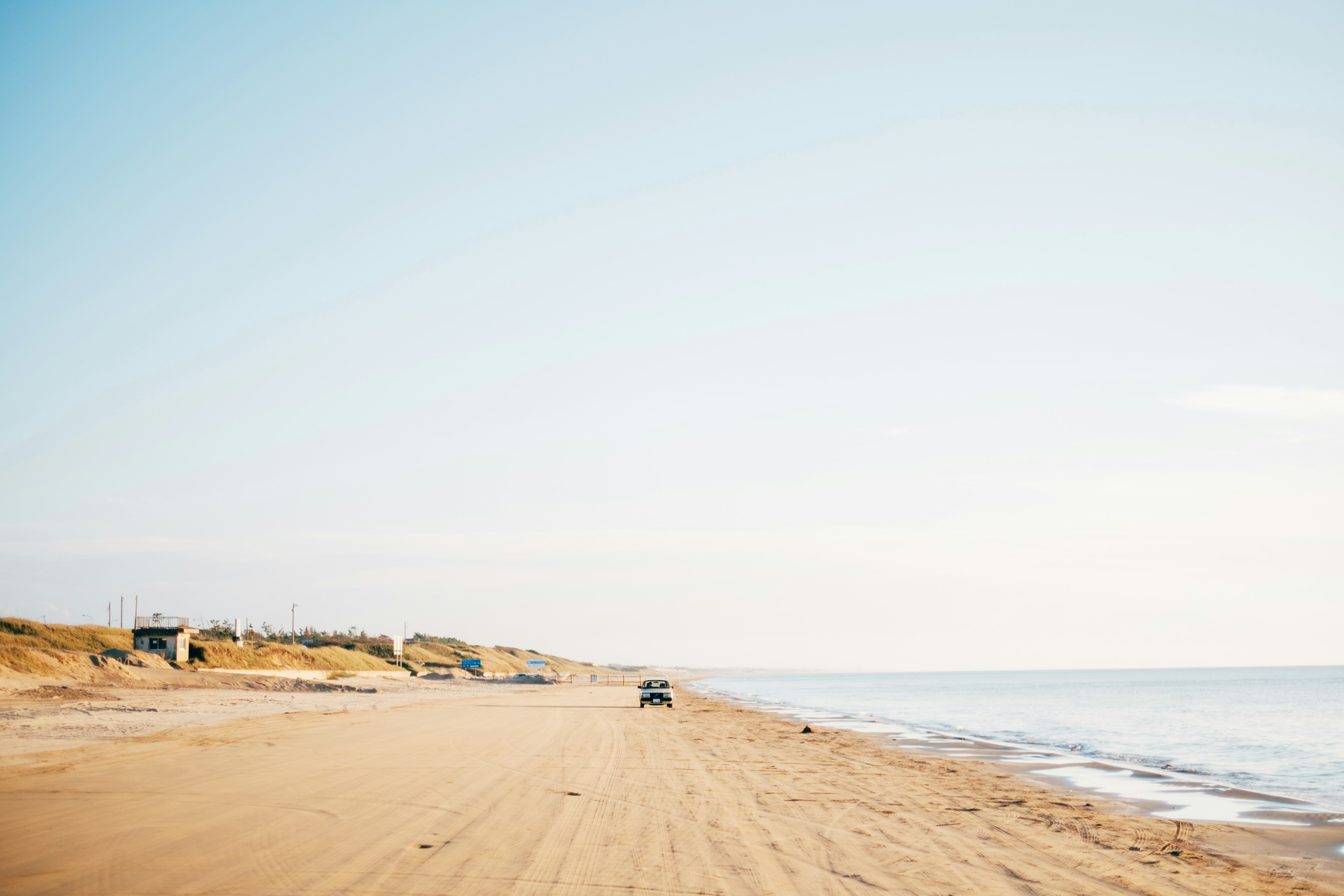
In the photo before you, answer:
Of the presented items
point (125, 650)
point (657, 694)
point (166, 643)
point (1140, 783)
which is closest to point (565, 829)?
point (1140, 783)

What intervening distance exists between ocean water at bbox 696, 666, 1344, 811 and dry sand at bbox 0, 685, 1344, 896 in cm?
786

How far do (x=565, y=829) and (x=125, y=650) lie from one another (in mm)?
75921

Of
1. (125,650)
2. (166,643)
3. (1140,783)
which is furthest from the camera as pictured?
(125,650)

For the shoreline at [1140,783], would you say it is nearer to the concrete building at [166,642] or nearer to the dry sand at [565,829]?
the dry sand at [565,829]

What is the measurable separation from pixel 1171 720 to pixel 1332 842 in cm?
4486

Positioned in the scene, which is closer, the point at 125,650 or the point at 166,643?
the point at 166,643

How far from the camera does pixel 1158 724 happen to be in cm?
4950

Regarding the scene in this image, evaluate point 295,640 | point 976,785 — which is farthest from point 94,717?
point 295,640

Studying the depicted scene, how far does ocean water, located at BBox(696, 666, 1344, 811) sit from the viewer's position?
2623 centimetres

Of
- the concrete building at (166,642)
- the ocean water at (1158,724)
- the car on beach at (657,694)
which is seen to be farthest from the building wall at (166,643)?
the ocean water at (1158,724)

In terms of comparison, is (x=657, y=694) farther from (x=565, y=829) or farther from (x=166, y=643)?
(x=565, y=829)

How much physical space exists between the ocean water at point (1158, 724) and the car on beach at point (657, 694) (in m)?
9.04

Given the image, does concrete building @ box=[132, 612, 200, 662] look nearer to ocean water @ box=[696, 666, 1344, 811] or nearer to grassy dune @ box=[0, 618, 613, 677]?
grassy dune @ box=[0, 618, 613, 677]

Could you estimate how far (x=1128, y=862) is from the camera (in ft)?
38.3
